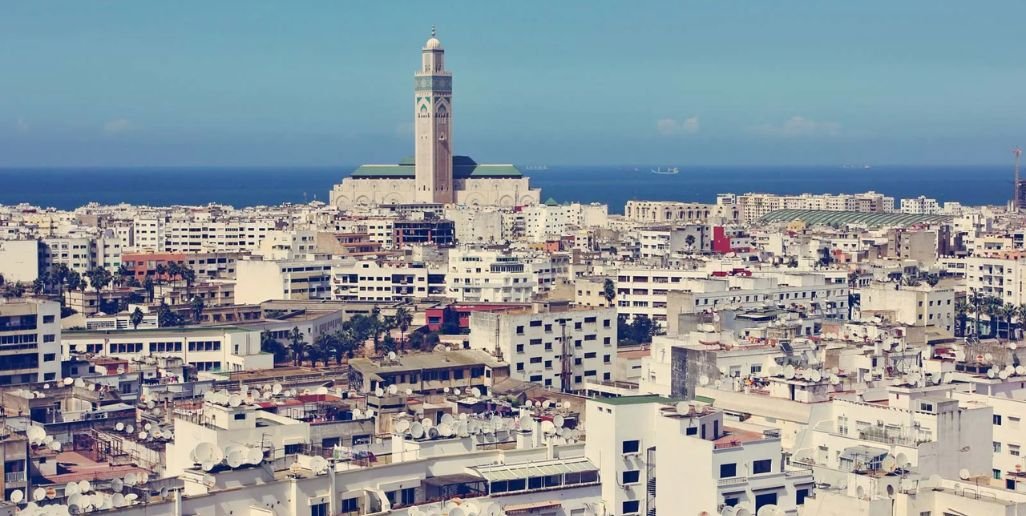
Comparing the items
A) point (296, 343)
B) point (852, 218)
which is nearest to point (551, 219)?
point (852, 218)

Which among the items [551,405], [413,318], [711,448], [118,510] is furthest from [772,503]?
[413,318]

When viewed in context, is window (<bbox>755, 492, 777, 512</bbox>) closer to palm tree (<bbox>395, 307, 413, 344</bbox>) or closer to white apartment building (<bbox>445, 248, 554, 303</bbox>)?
palm tree (<bbox>395, 307, 413, 344</bbox>)

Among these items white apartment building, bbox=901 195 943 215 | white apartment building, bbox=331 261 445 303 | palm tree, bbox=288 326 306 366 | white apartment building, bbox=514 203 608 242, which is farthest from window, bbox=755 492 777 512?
white apartment building, bbox=901 195 943 215

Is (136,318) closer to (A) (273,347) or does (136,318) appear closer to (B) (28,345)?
(A) (273,347)

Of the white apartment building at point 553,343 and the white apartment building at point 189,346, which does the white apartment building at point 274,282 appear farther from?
the white apartment building at point 553,343

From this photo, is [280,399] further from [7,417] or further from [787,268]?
[787,268]
